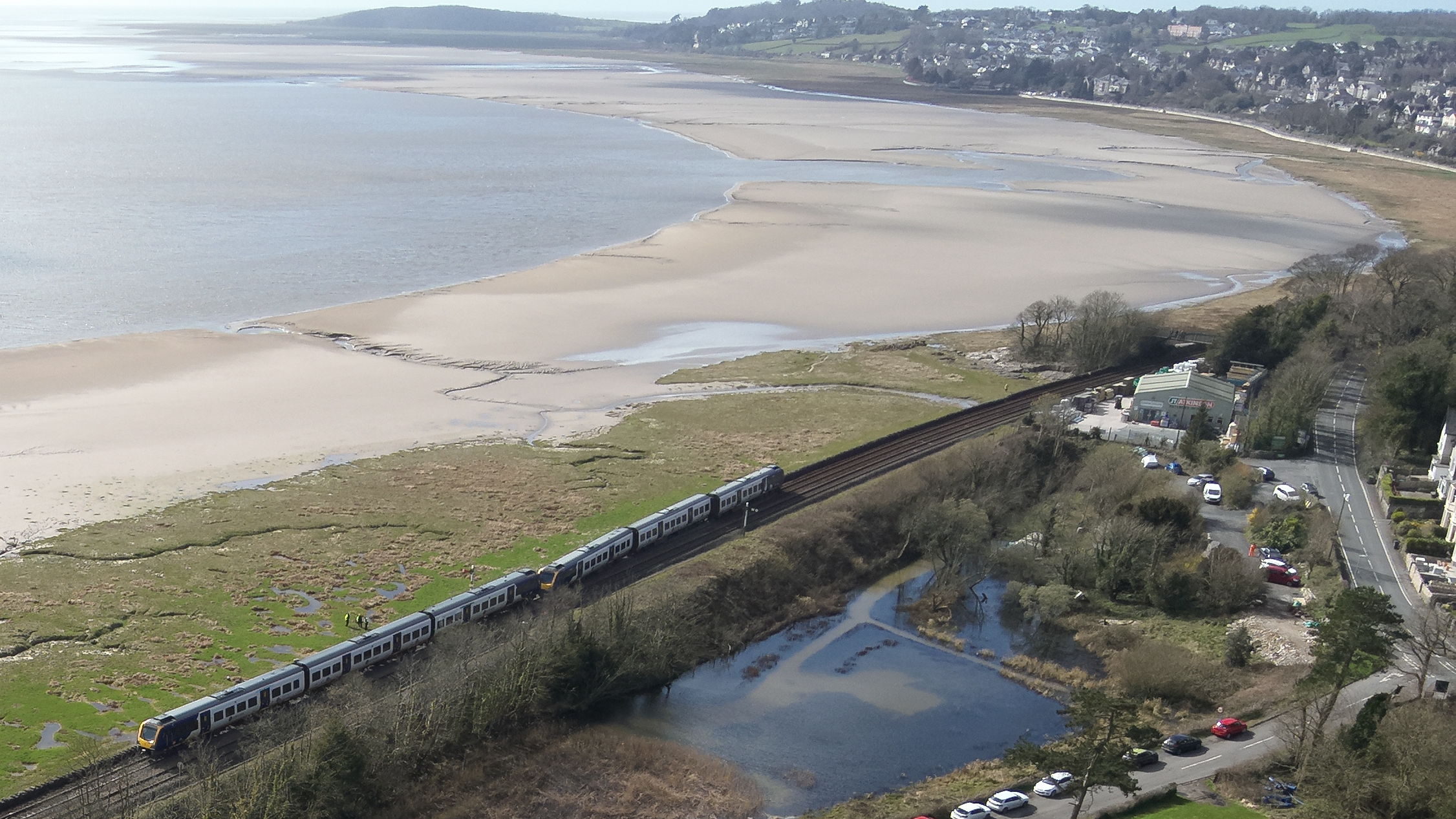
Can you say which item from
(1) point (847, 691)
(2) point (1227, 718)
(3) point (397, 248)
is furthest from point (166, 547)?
(3) point (397, 248)

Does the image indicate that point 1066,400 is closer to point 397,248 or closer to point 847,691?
point 847,691

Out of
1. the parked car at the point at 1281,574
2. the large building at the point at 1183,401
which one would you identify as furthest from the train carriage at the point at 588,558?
the large building at the point at 1183,401

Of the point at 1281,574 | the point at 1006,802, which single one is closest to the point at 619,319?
the point at 1281,574

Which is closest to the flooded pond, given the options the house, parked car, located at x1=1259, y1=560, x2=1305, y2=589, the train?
the train

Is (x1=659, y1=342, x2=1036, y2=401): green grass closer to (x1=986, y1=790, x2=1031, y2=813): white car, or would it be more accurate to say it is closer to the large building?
the large building

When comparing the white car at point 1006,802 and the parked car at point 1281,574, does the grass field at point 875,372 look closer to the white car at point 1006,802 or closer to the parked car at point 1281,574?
the parked car at point 1281,574

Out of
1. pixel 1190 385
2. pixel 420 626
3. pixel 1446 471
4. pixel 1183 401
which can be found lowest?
pixel 420 626

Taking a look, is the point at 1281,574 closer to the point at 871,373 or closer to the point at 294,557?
the point at 871,373
